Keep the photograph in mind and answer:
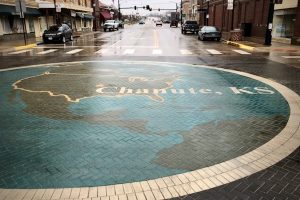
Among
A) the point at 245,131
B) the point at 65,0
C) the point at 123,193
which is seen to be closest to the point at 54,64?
the point at 245,131

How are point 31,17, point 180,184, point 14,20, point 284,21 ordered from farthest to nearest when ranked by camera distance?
point 31,17 → point 14,20 → point 284,21 → point 180,184

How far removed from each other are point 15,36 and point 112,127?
3074 cm

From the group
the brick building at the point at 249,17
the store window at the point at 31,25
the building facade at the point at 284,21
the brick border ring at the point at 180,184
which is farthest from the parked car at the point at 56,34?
the brick border ring at the point at 180,184

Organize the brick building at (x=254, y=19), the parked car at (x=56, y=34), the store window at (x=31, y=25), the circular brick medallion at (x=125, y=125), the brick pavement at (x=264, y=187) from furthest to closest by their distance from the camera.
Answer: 1. the store window at (x=31, y=25)
2. the parked car at (x=56, y=34)
3. the brick building at (x=254, y=19)
4. the circular brick medallion at (x=125, y=125)
5. the brick pavement at (x=264, y=187)

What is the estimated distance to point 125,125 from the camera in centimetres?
776

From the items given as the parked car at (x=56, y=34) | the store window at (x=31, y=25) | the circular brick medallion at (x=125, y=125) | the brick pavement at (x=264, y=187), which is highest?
the store window at (x=31, y=25)

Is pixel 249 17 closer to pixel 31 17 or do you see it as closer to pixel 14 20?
pixel 31 17

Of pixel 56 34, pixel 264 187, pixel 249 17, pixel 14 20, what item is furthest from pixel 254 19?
pixel 264 187

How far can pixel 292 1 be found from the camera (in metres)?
27.3

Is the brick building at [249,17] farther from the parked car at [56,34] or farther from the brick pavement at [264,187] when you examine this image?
the brick pavement at [264,187]

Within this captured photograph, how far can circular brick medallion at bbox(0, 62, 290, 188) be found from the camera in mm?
5633

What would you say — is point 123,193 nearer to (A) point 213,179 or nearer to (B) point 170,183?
(B) point 170,183

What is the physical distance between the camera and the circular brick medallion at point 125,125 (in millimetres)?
5633

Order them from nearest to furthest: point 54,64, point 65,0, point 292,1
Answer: point 54,64
point 292,1
point 65,0
